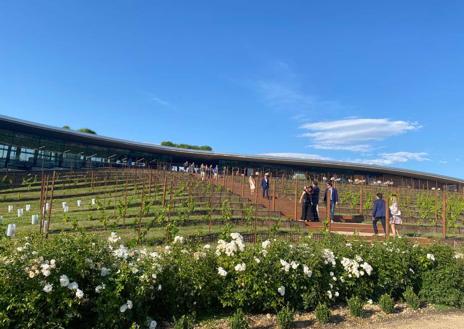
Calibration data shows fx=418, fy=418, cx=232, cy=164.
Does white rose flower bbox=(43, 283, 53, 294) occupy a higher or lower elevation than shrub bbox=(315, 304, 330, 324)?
higher

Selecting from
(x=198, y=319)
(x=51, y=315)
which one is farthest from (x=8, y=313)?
(x=198, y=319)

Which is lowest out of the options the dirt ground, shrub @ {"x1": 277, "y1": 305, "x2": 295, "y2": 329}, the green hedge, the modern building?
the dirt ground

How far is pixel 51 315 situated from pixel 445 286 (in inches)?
225

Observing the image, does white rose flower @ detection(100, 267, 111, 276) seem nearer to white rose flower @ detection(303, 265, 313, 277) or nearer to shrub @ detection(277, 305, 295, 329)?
shrub @ detection(277, 305, 295, 329)

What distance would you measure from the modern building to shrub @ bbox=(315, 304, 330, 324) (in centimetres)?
2647

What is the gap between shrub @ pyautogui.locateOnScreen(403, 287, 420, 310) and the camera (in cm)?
616

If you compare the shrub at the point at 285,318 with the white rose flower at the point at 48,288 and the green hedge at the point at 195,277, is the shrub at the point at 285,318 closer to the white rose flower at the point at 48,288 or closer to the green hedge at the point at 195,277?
the green hedge at the point at 195,277

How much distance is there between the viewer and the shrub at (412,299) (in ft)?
20.2

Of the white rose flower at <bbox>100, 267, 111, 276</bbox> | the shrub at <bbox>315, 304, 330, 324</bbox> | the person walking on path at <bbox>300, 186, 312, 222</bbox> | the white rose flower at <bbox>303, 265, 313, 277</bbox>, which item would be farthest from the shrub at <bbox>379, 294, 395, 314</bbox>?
the person walking on path at <bbox>300, 186, 312, 222</bbox>

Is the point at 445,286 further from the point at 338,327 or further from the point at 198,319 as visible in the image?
the point at 198,319

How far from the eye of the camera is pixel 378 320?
18.4ft

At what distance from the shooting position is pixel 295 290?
5586 millimetres

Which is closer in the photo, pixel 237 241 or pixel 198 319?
pixel 198 319

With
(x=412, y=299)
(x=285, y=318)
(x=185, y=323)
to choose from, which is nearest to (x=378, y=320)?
(x=412, y=299)
